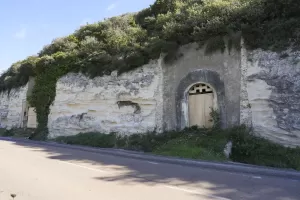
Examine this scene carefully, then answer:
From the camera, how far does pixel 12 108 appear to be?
28.3 meters

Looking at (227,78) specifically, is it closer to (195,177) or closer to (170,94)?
(170,94)

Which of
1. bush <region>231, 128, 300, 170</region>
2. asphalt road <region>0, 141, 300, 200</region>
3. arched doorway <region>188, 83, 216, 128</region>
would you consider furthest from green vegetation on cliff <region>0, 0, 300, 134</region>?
asphalt road <region>0, 141, 300, 200</region>

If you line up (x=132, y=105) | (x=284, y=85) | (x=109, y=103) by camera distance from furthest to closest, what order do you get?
1. (x=109, y=103)
2. (x=132, y=105)
3. (x=284, y=85)

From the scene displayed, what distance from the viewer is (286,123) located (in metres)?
12.1

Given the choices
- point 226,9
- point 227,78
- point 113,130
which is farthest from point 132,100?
point 226,9

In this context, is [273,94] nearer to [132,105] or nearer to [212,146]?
[212,146]

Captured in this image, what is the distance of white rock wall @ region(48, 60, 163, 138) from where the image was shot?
1708 cm

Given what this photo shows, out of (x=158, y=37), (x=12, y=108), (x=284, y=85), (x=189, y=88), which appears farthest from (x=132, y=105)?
(x=12, y=108)

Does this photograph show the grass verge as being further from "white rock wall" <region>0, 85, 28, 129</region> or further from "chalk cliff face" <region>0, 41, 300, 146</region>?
"white rock wall" <region>0, 85, 28, 129</region>

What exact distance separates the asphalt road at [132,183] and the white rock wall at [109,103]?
709 cm

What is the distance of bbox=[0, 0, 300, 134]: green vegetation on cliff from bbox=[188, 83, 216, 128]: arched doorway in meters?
2.07

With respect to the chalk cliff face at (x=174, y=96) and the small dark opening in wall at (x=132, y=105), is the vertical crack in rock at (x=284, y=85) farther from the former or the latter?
the small dark opening in wall at (x=132, y=105)

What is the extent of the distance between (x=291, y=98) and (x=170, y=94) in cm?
636

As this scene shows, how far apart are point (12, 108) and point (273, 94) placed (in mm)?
24137
